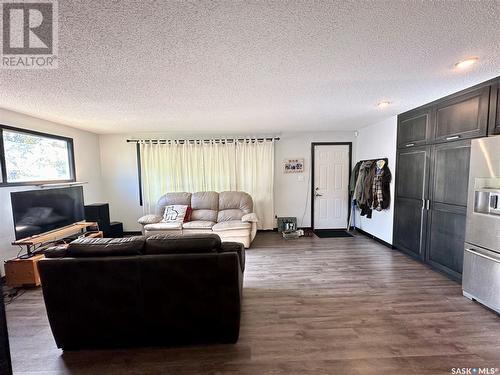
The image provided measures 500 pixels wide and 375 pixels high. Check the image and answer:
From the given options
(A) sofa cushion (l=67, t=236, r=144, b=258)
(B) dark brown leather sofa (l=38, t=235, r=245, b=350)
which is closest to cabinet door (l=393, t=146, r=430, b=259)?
(B) dark brown leather sofa (l=38, t=235, r=245, b=350)

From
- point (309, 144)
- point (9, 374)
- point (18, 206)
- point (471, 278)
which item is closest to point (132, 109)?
point (18, 206)

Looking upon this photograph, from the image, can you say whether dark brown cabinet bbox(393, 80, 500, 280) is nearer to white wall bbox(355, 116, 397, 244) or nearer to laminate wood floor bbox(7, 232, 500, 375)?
white wall bbox(355, 116, 397, 244)

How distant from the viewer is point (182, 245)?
1753mm

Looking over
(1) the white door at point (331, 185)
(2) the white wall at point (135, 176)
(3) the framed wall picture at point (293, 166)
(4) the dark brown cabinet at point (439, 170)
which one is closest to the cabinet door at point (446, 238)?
(4) the dark brown cabinet at point (439, 170)

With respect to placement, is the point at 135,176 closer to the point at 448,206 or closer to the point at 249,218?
the point at 249,218

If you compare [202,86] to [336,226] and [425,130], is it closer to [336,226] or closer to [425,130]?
[425,130]

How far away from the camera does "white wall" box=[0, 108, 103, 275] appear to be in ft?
9.46

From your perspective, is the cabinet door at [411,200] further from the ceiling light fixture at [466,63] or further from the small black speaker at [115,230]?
the small black speaker at [115,230]

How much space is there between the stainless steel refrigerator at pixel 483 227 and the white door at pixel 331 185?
279cm

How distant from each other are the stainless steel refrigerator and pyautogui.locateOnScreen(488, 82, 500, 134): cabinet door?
281 millimetres

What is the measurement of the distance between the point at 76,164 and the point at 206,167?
2.48 meters

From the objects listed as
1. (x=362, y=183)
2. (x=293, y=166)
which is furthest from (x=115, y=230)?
(x=362, y=183)

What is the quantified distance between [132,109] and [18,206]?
6.18 ft

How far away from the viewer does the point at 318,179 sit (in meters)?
5.12
